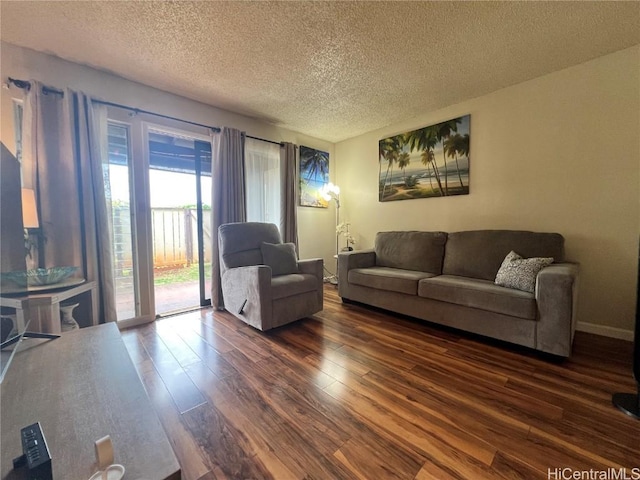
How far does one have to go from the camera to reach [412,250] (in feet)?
9.94

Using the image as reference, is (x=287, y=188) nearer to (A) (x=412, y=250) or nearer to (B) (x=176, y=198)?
(B) (x=176, y=198)

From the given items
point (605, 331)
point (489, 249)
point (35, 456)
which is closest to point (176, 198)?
point (35, 456)

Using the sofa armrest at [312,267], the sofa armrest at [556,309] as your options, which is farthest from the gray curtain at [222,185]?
the sofa armrest at [556,309]

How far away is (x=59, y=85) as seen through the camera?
2184 mm

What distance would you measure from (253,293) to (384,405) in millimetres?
1421

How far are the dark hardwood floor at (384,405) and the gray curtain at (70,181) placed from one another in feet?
2.63

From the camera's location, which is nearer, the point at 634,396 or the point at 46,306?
the point at 634,396

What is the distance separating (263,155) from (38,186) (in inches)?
86.9

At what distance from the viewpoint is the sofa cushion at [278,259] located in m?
2.79

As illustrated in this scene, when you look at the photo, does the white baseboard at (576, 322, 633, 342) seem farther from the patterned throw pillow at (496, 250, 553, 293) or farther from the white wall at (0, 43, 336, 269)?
the white wall at (0, 43, 336, 269)

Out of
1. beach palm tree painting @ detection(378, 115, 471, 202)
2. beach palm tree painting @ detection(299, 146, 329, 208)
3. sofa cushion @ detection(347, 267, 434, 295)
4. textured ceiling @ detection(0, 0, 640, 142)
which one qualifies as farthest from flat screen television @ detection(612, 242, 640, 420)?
beach palm tree painting @ detection(299, 146, 329, 208)

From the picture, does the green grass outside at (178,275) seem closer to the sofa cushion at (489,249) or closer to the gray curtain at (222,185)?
the gray curtain at (222,185)

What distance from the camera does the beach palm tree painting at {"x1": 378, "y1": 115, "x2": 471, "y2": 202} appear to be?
3.00m

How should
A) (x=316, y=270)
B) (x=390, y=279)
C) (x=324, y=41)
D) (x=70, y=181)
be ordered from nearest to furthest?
(x=324, y=41) → (x=70, y=181) → (x=390, y=279) → (x=316, y=270)
